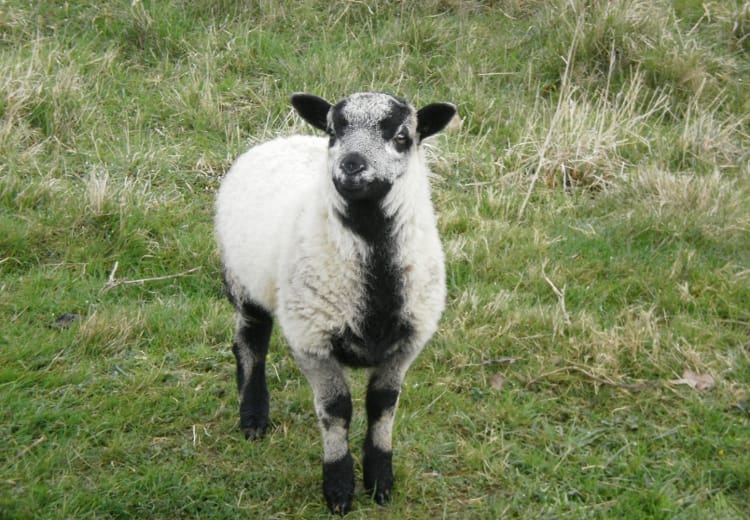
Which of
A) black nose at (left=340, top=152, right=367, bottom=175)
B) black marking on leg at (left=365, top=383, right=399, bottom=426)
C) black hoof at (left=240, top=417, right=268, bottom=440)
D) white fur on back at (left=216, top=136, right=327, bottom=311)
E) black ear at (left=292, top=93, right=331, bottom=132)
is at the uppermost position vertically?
black nose at (left=340, top=152, right=367, bottom=175)

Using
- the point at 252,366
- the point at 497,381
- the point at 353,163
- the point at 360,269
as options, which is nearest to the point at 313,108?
the point at 353,163

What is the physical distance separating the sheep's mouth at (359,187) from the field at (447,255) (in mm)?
1359

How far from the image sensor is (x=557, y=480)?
4320 millimetres

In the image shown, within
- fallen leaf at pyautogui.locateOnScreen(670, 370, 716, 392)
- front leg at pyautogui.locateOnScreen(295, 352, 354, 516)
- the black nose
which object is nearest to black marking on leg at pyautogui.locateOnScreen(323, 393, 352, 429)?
front leg at pyautogui.locateOnScreen(295, 352, 354, 516)

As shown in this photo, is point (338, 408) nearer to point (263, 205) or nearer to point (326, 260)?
point (326, 260)

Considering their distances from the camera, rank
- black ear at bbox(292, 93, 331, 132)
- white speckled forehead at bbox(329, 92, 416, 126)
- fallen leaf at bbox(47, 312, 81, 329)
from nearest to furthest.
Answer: white speckled forehead at bbox(329, 92, 416, 126), black ear at bbox(292, 93, 331, 132), fallen leaf at bbox(47, 312, 81, 329)

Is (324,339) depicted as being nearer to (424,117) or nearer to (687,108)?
(424,117)

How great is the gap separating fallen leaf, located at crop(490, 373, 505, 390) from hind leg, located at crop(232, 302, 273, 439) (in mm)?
1198

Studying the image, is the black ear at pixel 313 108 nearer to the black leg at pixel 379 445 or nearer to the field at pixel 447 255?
the black leg at pixel 379 445

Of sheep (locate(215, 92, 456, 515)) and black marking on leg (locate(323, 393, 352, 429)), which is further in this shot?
black marking on leg (locate(323, 393, 352, 429))

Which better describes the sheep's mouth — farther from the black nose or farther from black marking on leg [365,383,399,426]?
black marking on leg [365,383,399,426]

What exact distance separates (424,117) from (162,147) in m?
3.34

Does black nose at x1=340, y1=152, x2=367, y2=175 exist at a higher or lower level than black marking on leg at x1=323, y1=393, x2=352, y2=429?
higher

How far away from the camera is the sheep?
12.8ft
